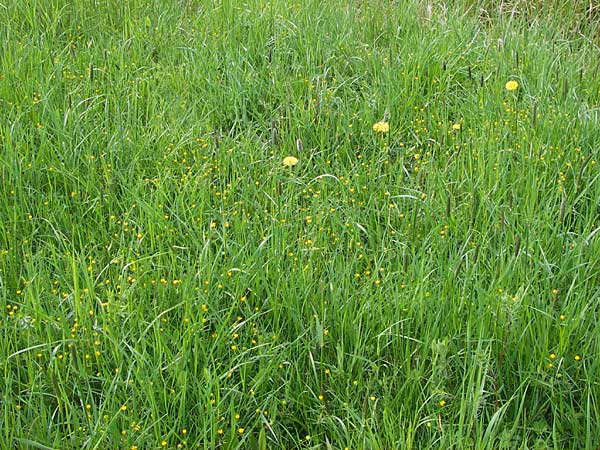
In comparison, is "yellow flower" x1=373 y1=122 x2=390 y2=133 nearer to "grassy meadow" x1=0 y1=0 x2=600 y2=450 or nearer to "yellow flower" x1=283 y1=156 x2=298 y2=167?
"grassy meadow" x1=0 y1=0 x2=600 y2=450

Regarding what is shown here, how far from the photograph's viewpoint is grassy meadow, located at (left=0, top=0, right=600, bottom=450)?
2.02m

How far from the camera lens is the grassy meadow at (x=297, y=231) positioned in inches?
79.5

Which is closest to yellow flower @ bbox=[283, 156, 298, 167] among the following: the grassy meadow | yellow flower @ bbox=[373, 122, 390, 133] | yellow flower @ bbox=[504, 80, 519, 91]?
the grassy meadow

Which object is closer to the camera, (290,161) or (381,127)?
(290,161)

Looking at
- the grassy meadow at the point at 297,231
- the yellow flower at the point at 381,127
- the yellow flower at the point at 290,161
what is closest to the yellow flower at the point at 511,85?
the grassy meadow at the point at 297,231

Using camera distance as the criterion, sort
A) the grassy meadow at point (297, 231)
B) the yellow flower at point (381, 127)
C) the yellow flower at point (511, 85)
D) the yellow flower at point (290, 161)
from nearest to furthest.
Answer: the grassy meadow at point (297, 231)
the yellow flower at point (290, 161)
the yellow flower at point (381, 127)
the yellow flower at point (511, 85)

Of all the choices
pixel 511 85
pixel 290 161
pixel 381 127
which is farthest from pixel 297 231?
pixel 511 85

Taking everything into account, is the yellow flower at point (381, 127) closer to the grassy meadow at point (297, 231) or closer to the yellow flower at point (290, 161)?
the grassy meadow at point (297, 231)

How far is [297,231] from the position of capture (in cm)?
264

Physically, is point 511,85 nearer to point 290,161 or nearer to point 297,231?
point 290,161

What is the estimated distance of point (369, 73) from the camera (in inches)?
149

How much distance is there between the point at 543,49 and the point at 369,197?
4.91 feet

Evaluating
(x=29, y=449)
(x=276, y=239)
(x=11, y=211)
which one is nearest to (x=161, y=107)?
(x=11, y=211)

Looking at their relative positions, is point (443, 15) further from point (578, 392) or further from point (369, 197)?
point (578, 392)
